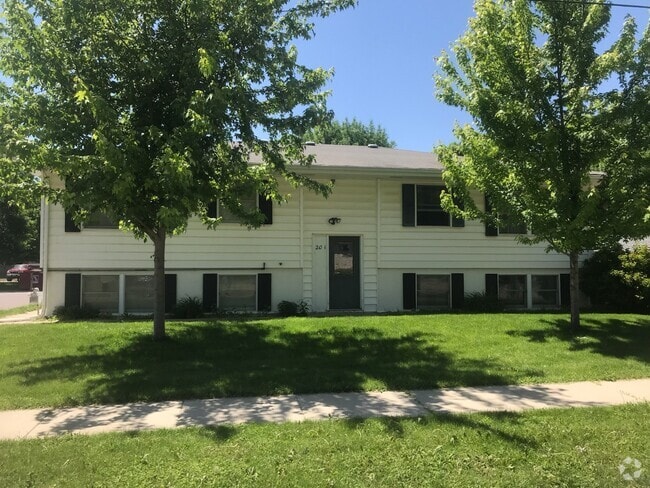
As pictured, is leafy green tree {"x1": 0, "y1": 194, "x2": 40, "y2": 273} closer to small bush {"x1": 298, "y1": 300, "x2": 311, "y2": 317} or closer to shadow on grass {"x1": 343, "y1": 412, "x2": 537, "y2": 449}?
small bush {"x1": 298, "y1": 300, "x2": 311, "y2": 317}

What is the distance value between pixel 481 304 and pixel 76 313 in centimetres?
968

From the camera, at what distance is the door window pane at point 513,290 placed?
48.8ft

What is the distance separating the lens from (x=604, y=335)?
10.2 m

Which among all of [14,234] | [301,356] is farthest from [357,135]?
[301,356]

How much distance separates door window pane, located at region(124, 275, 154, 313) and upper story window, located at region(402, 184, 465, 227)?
255 inches

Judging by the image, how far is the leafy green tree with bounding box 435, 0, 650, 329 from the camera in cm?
945

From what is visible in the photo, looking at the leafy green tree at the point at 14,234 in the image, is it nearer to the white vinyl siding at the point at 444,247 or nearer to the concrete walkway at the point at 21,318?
the concrete walkway at the point at 21,318

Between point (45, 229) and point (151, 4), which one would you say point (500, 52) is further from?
point (45, 229)

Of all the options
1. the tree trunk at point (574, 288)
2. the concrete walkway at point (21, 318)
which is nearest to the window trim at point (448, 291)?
the tree trunk at point (574, 288)

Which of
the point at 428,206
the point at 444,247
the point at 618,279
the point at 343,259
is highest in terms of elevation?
the point at 428,206

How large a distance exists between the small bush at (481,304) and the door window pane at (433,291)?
0.58m

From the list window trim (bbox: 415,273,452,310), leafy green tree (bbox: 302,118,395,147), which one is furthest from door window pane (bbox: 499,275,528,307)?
leafy green tree (bbox: 302,118,395,147)

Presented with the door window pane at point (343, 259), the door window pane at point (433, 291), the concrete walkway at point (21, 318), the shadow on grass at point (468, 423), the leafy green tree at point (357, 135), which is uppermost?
the leafy green tree at point (357, 135)

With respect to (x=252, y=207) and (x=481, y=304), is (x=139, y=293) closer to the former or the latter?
(x=252, y=207)
